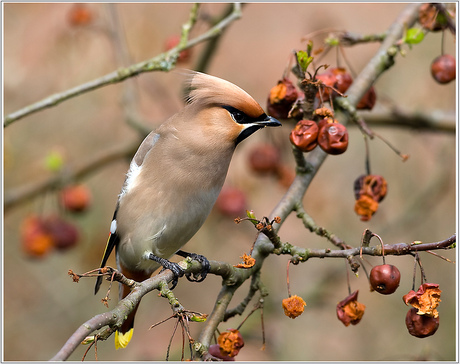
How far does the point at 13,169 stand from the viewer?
564 centimetres

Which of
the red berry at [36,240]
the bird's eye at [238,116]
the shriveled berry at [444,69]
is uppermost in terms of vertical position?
the shriveled berry at [444,69]

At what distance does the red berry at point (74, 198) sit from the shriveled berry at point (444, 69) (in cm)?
251

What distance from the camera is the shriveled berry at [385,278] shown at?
6.72 ft

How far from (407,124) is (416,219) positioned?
0.81m

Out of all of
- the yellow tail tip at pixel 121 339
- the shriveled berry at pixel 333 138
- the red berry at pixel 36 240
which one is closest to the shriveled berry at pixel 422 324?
the shriveled berry at pixel 333 138

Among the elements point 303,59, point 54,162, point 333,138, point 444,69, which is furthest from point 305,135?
point 54,162

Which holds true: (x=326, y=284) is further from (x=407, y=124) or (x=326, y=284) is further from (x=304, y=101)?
(x=304, y=101)

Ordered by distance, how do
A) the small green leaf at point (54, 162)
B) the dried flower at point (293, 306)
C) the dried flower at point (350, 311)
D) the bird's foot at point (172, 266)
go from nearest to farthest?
the dried flower at point (293, 306), the dried flower at point (350, 311), the bird's foot at point (172, 266), the small green leaf at point (54, 162)

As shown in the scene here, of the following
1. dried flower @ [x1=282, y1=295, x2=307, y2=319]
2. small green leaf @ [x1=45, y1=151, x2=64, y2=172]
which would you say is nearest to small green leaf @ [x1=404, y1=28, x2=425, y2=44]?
dried flower @ [x1=282, y1=295, x2=307, y2=319]

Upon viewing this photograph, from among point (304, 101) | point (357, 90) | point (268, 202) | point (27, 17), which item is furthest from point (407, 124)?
point (27, 17)

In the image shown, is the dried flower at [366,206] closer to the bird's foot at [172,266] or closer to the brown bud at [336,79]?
the brown bud at [336,79]

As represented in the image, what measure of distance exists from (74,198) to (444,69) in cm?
260

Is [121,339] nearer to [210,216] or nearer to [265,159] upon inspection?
[265,159]

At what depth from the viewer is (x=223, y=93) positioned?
2.86 meters
